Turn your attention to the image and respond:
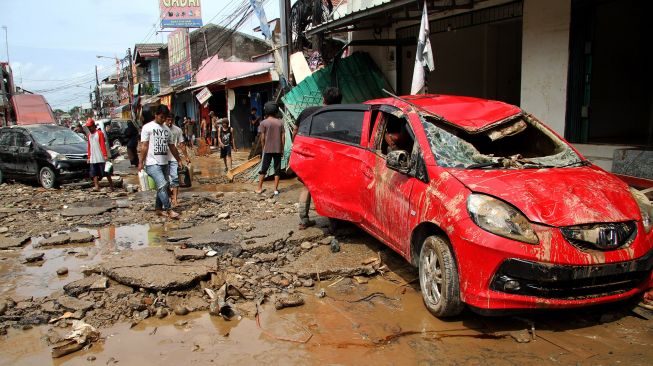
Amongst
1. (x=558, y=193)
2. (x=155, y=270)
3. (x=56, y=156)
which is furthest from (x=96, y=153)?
(x=558, y=193)

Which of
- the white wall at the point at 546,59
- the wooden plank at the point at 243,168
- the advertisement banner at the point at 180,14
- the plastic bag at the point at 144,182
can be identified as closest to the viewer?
the white wall at the point at 546,59

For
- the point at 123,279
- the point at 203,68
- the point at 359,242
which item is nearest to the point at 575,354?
the point at 359,242

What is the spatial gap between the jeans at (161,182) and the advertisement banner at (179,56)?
23461 millimetres

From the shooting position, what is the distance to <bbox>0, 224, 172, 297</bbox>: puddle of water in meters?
4.91

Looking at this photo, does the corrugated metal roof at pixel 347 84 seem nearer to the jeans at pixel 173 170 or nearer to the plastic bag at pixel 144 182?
the plastic bag at pixel 144 182

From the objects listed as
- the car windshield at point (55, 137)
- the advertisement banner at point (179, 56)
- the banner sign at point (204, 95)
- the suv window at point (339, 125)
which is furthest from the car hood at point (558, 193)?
the advertisement banner at point (179, 56)

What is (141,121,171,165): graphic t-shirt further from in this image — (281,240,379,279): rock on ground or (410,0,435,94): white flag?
(410,0,435,94): white flag

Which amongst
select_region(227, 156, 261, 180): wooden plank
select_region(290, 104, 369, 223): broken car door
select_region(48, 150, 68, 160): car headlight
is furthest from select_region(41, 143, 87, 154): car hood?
select_region(290, 104, 369, 223): broken car door

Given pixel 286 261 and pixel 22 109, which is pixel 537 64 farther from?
pixel 22 109

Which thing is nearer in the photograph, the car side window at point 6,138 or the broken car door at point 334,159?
the broken car door at point 334,159

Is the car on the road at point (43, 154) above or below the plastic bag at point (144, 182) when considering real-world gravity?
above

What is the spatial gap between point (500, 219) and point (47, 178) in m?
12.0

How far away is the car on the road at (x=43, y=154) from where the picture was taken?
11820 mm

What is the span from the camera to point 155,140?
7445 mm
